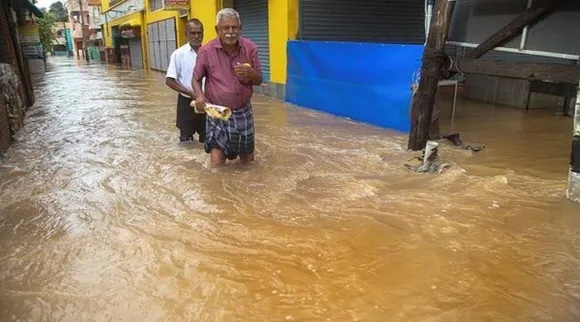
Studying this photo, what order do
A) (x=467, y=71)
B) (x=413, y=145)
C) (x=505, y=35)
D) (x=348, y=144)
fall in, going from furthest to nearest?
(x=348, y=144) → (x=413, y=145) → (x=467, y=71) → (x=505, y=35)

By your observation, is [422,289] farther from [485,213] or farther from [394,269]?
[485,213]

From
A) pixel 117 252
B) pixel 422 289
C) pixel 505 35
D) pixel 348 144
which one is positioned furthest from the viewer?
pixel 348 144

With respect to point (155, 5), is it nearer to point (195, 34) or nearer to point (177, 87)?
point (195, 34)

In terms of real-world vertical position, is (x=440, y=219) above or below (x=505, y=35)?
below

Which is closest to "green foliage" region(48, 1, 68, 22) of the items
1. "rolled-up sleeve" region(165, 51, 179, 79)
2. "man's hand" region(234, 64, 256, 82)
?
"rolled-up sleeve" region(165, 51, 179, 79)

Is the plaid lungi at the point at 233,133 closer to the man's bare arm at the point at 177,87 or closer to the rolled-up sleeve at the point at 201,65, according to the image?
the rolled-up sleeve at the point at 201,65

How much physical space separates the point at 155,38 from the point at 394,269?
70.6 ft

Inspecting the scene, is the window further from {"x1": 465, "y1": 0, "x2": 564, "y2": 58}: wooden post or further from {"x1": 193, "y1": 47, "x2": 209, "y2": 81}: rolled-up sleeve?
{"x1": 465, "y1": 0, "x2": 564, "y2": 58}: wooden post

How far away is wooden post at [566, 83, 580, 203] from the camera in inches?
156

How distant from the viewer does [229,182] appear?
483 centimetres

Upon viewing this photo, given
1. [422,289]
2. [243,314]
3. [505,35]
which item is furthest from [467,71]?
[243,314]

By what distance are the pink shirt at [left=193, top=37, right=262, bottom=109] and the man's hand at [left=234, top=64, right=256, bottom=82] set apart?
7cm

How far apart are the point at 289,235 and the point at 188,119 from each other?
3317 millimetres

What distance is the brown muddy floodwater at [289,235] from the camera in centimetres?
267
